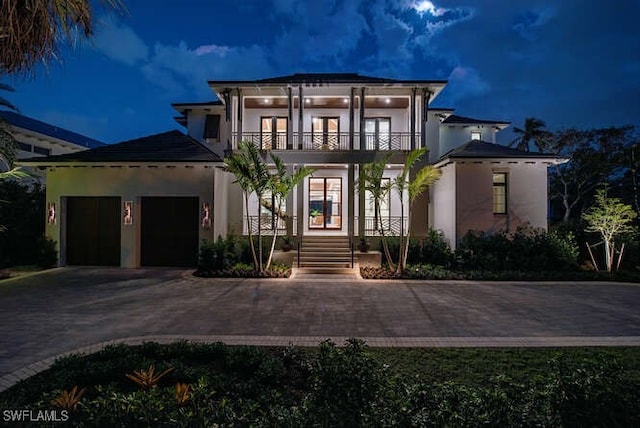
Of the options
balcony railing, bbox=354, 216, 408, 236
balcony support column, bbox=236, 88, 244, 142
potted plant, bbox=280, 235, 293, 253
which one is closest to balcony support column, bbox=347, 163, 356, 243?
balcony railing, bbox=354, 216, 408, 236

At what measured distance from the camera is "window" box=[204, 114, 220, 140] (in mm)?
16625

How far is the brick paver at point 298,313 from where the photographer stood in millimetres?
5602

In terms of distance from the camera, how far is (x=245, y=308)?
25.2 ft

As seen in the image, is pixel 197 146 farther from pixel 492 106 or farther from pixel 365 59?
pixel 492 106

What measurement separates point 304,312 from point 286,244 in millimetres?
6388

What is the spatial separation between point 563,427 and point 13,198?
18266mm

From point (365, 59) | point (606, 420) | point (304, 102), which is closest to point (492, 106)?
point (365, 59)

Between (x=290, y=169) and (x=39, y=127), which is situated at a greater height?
(x=39, y=127)

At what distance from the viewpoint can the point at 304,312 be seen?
24.2ft

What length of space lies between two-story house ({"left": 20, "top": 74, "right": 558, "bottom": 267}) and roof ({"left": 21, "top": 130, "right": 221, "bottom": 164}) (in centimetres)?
5

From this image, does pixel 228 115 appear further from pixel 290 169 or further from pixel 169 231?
pixel 169 231

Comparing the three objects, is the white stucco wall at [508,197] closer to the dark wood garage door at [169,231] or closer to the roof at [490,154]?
the roof at [490,154]

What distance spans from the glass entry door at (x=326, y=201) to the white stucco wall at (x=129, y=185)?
18.7ft
